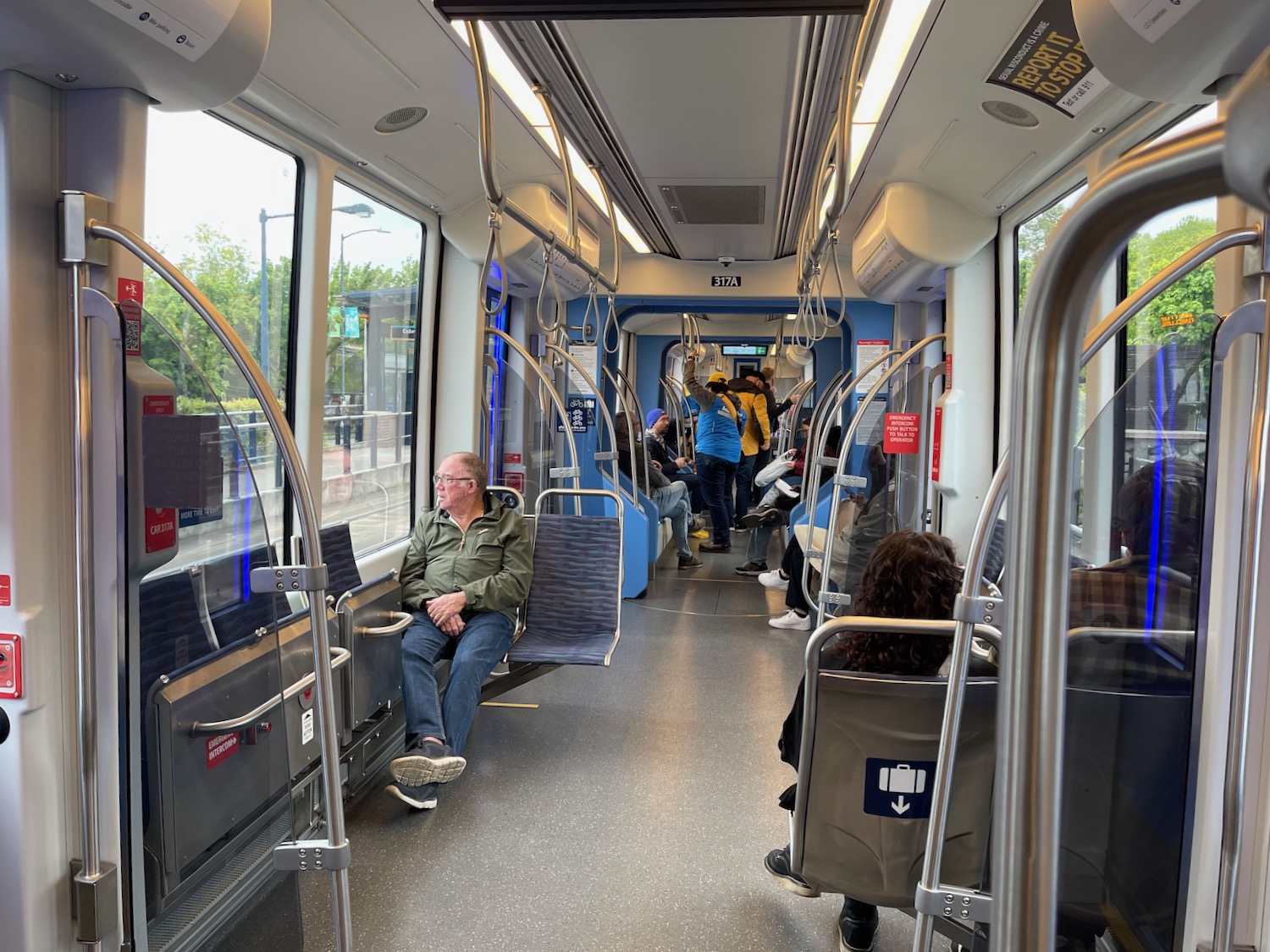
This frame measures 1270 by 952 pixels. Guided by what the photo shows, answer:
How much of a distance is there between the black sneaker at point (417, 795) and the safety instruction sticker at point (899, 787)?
5.82ft

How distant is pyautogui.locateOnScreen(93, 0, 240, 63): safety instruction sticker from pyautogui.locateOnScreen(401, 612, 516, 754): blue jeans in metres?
2.43

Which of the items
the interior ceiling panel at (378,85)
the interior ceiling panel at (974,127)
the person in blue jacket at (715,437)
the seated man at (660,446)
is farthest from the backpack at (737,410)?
the interior ceiling panel at (378,85)

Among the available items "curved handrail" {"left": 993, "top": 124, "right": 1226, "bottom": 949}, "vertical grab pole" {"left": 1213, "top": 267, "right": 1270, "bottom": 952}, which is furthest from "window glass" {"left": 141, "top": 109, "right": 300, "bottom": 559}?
"vertical grab pole" {"left": 1213, "top": 267, "right": 1270, "bottom": 952}

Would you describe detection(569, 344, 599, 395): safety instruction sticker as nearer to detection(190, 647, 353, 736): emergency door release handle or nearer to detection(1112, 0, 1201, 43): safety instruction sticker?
detection(190, 647, 353, 736): emergency door release handle

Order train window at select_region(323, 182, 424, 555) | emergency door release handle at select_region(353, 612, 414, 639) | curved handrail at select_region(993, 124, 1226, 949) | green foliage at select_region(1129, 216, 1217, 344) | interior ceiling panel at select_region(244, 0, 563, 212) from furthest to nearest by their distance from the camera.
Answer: train window at select_region(323, 182, 424, 555), emergency door release handle at select_region(353, 612, 414, 639), interior ceiling panel at select_region(244, 0, 563, 212), green foliage at select_region(1129, 216, 1217, 344), curved handrail at select_region(993, 124, 1226, 949)

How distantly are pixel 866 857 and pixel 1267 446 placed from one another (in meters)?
1.23

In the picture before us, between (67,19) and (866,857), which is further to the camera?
(866,857)

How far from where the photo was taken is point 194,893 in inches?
77.4

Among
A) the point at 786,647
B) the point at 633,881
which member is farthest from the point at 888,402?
the point at 633,881

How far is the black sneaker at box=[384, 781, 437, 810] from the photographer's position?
3.29 metres

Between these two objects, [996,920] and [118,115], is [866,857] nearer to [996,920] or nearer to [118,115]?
[996,920]

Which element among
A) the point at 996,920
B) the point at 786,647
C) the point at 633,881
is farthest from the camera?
the point at 786,647

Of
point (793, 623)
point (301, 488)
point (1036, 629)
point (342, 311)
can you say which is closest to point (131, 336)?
point (301, 488)

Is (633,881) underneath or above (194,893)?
underneath
